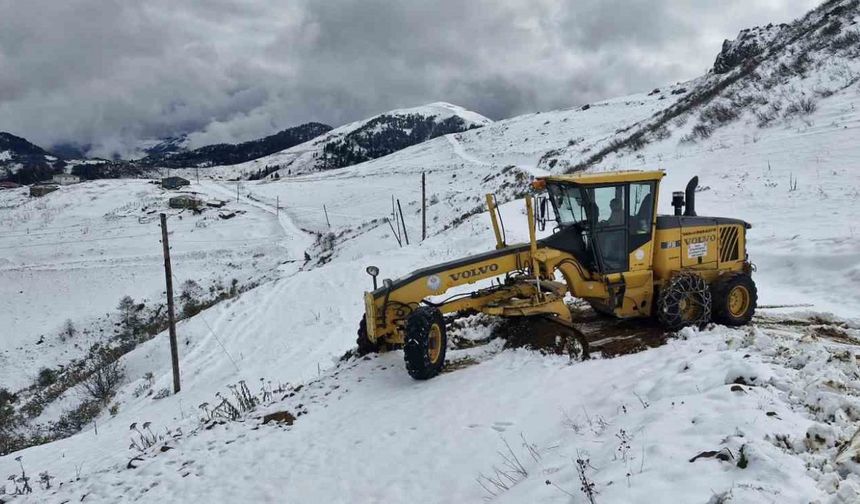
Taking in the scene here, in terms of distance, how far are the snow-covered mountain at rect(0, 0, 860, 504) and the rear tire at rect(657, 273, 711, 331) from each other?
0.52 metres

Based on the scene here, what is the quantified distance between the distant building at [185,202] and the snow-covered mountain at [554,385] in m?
34.8

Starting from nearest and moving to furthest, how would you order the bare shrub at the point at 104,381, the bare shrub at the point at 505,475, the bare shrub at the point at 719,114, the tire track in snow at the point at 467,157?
the bare shrub at the point at 505,475 → the bare shrub at the point at 104,381 → the bare shrub at the point at 719,114 → the tire track in snow at the point at 467,157

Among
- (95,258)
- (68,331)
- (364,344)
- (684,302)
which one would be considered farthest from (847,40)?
(95,258)

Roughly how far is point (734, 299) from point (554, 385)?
14.0 feet

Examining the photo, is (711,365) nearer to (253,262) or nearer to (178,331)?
(178,331)

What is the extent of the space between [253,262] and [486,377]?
1603 inches

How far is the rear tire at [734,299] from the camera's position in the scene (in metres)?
9.02

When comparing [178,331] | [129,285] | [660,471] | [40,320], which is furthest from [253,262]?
[660,471]

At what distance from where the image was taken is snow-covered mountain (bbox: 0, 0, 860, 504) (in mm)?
4262

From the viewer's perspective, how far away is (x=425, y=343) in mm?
7676

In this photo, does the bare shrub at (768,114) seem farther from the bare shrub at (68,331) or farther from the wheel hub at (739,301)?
the bare shrub at (68,331)

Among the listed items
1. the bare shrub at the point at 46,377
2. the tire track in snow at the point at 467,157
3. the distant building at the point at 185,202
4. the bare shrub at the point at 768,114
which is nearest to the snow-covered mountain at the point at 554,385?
the bare shrub at the point at 768,114

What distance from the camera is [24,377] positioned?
29.5 meters

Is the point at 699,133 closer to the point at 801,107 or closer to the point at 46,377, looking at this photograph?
the point at 801,107
